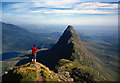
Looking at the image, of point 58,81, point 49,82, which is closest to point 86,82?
point 58,81

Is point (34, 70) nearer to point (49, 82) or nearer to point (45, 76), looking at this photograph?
point (45, 76)

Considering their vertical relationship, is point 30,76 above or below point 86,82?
above

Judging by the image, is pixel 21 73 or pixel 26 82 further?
pixel 21 73

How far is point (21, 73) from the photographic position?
52.7m

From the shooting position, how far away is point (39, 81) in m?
47.6

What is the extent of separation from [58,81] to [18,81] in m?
19.6

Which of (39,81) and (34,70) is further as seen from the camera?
(34,70)

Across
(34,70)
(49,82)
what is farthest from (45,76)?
(34,70)

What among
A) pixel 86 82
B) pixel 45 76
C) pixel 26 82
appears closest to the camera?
pixel 26 82

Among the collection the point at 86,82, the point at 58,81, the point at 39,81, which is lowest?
the point at 86,82

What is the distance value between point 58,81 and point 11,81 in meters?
24.3

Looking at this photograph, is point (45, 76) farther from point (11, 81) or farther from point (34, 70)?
point (11, 81)

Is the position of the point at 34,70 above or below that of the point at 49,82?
above

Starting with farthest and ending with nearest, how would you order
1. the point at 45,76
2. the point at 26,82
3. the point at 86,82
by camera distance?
the point at 86,82
the point at 45,76
the point at 26,82
